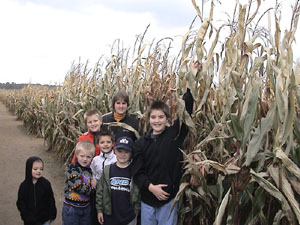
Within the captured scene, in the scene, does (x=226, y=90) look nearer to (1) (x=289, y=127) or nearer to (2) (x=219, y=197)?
(1) (x=289, y=127)

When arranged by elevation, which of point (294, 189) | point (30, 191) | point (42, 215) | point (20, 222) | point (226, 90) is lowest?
point (20, 222)

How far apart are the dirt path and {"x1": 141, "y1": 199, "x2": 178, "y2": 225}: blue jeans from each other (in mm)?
1857

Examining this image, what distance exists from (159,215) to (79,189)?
31.9 inches

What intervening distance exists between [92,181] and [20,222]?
157cm

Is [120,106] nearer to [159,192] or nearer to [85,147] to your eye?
[85,147]

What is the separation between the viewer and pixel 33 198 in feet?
10.1

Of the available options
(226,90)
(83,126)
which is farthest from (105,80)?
(226,90)

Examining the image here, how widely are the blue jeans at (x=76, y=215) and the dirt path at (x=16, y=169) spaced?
1168 millimetres

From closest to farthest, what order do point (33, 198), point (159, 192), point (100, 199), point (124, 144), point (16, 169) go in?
point (159, 192) → point (124, 144) → point (100, 199) → point (33, 198) → point (16, 169)

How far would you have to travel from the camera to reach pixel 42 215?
10.2 feet

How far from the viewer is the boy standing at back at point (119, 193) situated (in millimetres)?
2775

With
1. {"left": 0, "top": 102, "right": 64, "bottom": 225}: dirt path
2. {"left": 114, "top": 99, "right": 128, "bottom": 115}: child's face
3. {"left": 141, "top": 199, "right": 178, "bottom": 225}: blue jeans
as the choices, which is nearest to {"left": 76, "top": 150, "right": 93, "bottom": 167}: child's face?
{"left": 114, "top": 99, "right": 128, "bottom": 115}: child's face

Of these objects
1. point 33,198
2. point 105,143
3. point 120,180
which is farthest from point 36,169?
point 120,180

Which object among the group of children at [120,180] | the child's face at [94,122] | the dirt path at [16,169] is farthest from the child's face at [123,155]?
the dirt path at [16,169]
